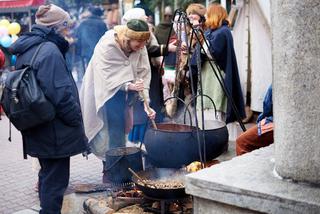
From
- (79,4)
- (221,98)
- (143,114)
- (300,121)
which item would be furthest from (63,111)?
(79,4)

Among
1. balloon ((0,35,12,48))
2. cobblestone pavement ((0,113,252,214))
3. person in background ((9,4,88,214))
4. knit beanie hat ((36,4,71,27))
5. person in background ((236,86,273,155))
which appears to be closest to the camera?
person in background ((9,4,88,214))

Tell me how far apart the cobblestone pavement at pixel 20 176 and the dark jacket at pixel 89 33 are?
160 inches

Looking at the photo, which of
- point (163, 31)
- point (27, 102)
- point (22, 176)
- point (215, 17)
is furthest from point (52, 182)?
point (163, 31)

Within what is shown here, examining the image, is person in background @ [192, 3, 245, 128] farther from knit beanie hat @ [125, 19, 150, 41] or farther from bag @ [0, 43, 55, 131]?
bag @ [0, 43, 55, 131]

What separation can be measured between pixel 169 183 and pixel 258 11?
158 inches

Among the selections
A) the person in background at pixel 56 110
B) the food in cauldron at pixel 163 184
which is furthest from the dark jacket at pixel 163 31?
the food in cauldron at pixel 163 184

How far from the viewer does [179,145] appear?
374 centimetres

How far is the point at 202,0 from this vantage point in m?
12.6

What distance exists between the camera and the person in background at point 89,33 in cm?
1052

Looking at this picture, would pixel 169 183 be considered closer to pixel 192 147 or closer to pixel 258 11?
pixel 192 147

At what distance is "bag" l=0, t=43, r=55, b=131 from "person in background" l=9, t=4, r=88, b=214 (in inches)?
2.6

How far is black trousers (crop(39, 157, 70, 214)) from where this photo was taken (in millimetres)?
3760

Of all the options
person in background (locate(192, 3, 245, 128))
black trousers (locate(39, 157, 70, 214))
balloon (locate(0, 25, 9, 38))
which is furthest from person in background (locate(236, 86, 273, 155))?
balloon (locate(0, 25, 9, 38))

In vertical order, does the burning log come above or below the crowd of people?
below
